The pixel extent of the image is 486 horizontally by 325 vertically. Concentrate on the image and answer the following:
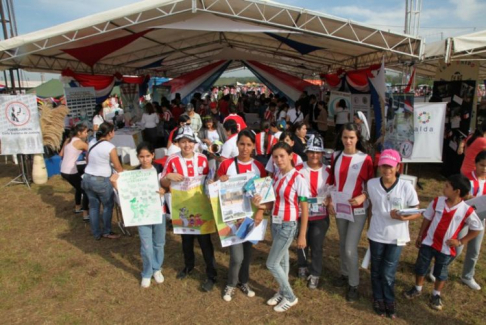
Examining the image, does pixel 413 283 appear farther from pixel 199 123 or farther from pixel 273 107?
pixel 273 107

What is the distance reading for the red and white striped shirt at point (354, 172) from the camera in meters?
2.90

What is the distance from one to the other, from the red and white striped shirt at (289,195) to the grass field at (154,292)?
99 cm

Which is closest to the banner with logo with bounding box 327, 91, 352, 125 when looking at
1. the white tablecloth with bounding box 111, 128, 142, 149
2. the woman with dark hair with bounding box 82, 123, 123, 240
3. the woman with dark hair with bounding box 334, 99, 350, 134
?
the woman with dark hair with bounding box 334, 99, 350, 134

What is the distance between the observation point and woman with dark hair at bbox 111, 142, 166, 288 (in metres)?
3.38

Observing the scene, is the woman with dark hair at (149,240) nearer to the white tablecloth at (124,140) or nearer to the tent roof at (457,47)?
the tent roof at (457,47)

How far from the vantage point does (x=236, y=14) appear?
21.4 feet

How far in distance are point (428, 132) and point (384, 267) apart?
4295 mm

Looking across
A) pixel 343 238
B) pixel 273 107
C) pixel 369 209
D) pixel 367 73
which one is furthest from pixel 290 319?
pixel 273 107

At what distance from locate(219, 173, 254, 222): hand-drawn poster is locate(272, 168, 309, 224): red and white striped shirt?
265 millimetres

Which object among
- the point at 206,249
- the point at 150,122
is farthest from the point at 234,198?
the point at 150,122

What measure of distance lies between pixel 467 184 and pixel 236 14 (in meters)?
5.31

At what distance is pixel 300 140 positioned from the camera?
182 inches

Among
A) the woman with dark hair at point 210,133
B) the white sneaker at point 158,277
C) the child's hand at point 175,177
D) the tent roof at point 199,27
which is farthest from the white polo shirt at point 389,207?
the tent roof at point 199,27

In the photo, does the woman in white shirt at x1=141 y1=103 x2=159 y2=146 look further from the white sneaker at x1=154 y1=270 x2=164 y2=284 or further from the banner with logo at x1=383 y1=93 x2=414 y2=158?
the white sneaker at x1=154 y1=270 x2=164 y2=284
